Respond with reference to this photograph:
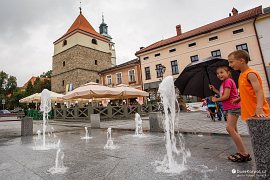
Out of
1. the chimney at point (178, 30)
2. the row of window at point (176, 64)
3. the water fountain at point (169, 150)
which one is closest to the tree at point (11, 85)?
the row of window at point (176, 64)

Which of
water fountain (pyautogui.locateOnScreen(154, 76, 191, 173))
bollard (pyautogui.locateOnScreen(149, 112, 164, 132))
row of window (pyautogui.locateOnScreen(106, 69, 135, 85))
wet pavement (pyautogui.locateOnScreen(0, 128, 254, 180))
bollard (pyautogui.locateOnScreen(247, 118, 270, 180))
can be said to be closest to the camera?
bollard (pyautogui.locateOnScreen(247, 118, 270, 180))

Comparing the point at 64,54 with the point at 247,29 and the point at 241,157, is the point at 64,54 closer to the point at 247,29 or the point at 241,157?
the point at 247,29

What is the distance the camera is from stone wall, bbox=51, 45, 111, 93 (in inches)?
1249

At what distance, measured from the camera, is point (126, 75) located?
2900cm

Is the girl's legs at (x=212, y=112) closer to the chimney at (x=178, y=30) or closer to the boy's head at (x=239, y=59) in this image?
the boy's head at (x=239, y=59)

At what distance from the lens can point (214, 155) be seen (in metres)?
3.27

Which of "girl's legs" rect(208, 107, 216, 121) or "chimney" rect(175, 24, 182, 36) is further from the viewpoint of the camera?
"chimney" rect(175, 24, 182, 36)

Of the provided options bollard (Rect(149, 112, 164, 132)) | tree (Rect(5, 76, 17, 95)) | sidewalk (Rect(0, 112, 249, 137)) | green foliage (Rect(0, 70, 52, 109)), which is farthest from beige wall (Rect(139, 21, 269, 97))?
tree (Rect(5, 76, 17, 95))

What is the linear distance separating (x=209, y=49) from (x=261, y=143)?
845 inches

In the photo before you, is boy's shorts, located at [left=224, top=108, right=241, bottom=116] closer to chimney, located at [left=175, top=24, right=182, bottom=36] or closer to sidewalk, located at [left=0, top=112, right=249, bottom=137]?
sidewalk, located at [left=0, top=112, right=249, bottom=137]

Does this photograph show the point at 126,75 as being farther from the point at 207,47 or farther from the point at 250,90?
the point at 250,90

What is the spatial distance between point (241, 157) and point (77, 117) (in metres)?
13.1

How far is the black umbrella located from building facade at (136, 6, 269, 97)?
10883 mm

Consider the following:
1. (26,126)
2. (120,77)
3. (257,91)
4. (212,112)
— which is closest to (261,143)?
(257,91)
